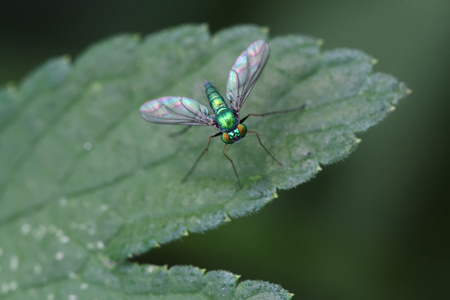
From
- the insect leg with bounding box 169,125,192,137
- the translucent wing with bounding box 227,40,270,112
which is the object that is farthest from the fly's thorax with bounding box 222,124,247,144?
the insect leg with bounding box 169,125,192,137

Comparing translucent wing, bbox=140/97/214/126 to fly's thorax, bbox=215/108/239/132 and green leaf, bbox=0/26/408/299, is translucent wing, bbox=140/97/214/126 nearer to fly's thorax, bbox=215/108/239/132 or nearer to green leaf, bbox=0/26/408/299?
fly's thorax, bbox=215/108/239/132

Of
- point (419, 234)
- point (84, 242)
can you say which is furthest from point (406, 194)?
point (84, 242)

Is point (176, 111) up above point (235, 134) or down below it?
above

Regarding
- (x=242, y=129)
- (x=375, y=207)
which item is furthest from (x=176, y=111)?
(x=375, y=207)

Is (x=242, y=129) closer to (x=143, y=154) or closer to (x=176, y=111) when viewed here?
(x=176, y=111)

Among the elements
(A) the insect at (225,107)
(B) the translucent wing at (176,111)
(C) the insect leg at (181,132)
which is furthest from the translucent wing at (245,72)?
(C) the insect leg at (181,132)

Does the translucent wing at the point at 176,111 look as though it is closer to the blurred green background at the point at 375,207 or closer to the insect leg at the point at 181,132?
the insect leg at the point at 181,132

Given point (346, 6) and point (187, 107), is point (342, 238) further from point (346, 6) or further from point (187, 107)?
point (346, 6)
